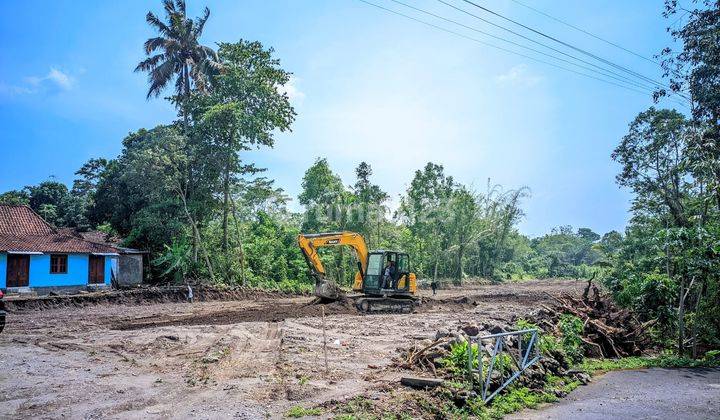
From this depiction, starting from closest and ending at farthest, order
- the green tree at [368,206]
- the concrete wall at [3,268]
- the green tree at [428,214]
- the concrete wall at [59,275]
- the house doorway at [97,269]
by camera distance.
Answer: the concrete wall at [3,268], the concrete wall at [59,275], the house doorway at [97,269], the green tree at [368,206], the green tree at [428,214]

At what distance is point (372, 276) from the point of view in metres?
20.5

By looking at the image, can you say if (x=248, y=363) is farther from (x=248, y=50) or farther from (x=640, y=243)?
(x=640, y=243)

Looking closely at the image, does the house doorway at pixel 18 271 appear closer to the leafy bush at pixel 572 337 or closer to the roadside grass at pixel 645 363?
the leafy bush at pixel 572 337

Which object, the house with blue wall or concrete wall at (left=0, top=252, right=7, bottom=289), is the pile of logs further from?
concrete wall at (left=0, top=252, right=7, bottom=289)

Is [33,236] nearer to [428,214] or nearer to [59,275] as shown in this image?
[59,275]

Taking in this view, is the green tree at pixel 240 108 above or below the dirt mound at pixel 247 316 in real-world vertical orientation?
above

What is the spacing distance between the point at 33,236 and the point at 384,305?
2127 centimetres

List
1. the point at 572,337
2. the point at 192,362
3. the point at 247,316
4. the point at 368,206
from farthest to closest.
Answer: the point at 368,206
the point at 247,316
the point at 572,337
the point at 192,362

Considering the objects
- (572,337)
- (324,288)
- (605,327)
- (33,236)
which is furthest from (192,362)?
(33,236)

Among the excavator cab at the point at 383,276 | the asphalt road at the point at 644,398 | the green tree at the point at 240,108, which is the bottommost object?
the asphalt road at the point at 644,398

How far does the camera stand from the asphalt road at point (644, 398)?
7570 millimetres

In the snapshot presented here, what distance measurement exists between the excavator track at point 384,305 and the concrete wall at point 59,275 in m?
17.9

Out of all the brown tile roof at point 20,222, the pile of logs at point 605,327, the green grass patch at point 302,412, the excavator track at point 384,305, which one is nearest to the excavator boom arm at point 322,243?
the excavator track at point 384,305

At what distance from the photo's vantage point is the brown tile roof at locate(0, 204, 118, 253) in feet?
87.2
